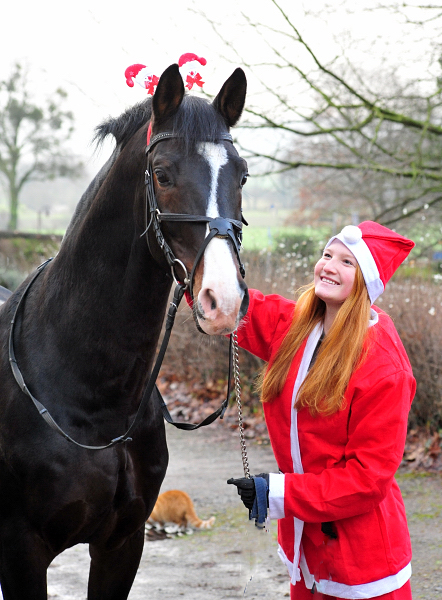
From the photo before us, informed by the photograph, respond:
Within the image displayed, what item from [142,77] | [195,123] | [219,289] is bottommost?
[219,289]

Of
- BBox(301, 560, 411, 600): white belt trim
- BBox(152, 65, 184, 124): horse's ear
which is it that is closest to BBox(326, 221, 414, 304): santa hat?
BBox(152, 65, 184, 124): horse's ear

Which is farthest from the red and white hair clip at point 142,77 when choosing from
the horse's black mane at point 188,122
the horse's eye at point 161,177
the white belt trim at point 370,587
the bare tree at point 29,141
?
the bare tree at point 29,141

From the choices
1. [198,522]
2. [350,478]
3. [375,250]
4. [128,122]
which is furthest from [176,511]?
[128,122]

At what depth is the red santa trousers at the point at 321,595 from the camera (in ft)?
6.89

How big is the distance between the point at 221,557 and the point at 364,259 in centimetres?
272

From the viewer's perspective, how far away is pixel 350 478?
1984 millimetres

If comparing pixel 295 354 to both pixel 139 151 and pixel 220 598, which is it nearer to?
pixel 139 151

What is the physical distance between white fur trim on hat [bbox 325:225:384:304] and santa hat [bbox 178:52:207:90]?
793 mm

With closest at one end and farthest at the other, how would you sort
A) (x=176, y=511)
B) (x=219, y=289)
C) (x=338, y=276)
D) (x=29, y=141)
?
1. (x=219, y=289)
2. (x=338, y=276)
3. (x=176, y=511)
4. (x=29, y=141)

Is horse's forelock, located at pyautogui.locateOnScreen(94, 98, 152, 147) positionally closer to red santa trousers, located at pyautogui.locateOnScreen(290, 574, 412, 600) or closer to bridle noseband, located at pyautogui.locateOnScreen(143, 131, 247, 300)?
bridle noseband, located at pyautogui.locateOnScreen(143, 131, 247, 300)

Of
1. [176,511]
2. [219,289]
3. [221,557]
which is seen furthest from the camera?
[176,511]

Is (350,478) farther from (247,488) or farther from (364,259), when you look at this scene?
(364,259)

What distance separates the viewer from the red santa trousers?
2.10 m

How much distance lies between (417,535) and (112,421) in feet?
9.91
